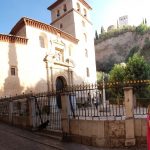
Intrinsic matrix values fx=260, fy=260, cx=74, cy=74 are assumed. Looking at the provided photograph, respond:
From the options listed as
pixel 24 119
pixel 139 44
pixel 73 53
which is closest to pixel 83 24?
pixel 73 53

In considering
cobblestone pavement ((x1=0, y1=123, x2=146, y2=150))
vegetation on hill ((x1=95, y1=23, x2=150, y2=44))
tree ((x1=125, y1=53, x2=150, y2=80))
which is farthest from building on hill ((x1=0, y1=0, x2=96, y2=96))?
vegetation on hill ((x1=95, y1=23, x2=150, y2=44))

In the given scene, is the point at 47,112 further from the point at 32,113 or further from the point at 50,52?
the point at 50,52

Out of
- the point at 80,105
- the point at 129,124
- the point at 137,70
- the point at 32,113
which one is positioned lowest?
the point at 129,124

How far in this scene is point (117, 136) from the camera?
8.15m

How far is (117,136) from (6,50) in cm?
1585

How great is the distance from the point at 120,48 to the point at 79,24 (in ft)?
112

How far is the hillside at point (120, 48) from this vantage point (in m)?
60.7

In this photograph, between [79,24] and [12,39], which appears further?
[79,24]

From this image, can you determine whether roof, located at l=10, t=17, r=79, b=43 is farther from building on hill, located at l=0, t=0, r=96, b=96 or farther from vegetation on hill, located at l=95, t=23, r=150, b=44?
vegetation on hill, located at l=95, t=23, r=150, b=44

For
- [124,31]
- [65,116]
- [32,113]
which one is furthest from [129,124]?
[124,31]

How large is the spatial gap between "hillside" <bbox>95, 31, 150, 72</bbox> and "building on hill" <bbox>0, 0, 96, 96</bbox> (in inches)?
1088

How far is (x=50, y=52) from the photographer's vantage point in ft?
85.5

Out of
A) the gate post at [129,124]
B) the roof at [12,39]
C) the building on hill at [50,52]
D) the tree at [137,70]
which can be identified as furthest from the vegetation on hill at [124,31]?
the gate post at [129,124]

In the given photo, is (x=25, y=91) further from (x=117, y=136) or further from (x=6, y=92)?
(x=117, y=136)
